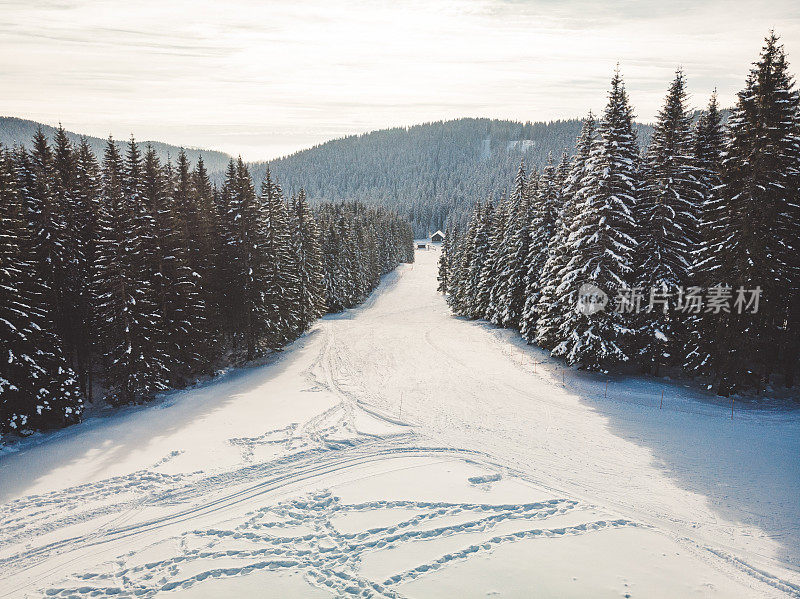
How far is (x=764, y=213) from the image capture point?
19.2 m

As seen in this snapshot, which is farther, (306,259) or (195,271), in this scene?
(306,259)

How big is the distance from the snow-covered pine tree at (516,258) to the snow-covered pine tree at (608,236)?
1076 cm

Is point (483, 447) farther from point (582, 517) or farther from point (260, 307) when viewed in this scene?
point (260, 307)

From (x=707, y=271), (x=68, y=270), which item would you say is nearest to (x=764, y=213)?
(x=707, y=271)

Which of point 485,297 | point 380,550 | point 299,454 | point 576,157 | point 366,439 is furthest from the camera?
point 485,297

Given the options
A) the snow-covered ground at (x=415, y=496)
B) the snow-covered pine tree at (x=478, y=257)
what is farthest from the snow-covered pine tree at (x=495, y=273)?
the snow-covered ground at (x=415, y=496)

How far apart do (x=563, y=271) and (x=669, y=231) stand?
215 inches

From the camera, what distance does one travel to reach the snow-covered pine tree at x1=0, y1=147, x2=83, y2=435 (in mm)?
17734

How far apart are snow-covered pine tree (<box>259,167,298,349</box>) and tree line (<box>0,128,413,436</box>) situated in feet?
0.41

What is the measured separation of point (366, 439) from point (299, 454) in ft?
8.46

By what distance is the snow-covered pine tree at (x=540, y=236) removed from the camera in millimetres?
32250

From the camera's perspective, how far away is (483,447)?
16109mm

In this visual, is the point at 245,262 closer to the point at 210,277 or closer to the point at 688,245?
the point at 210,277

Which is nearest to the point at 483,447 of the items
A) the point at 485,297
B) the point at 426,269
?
the point at 485,297
